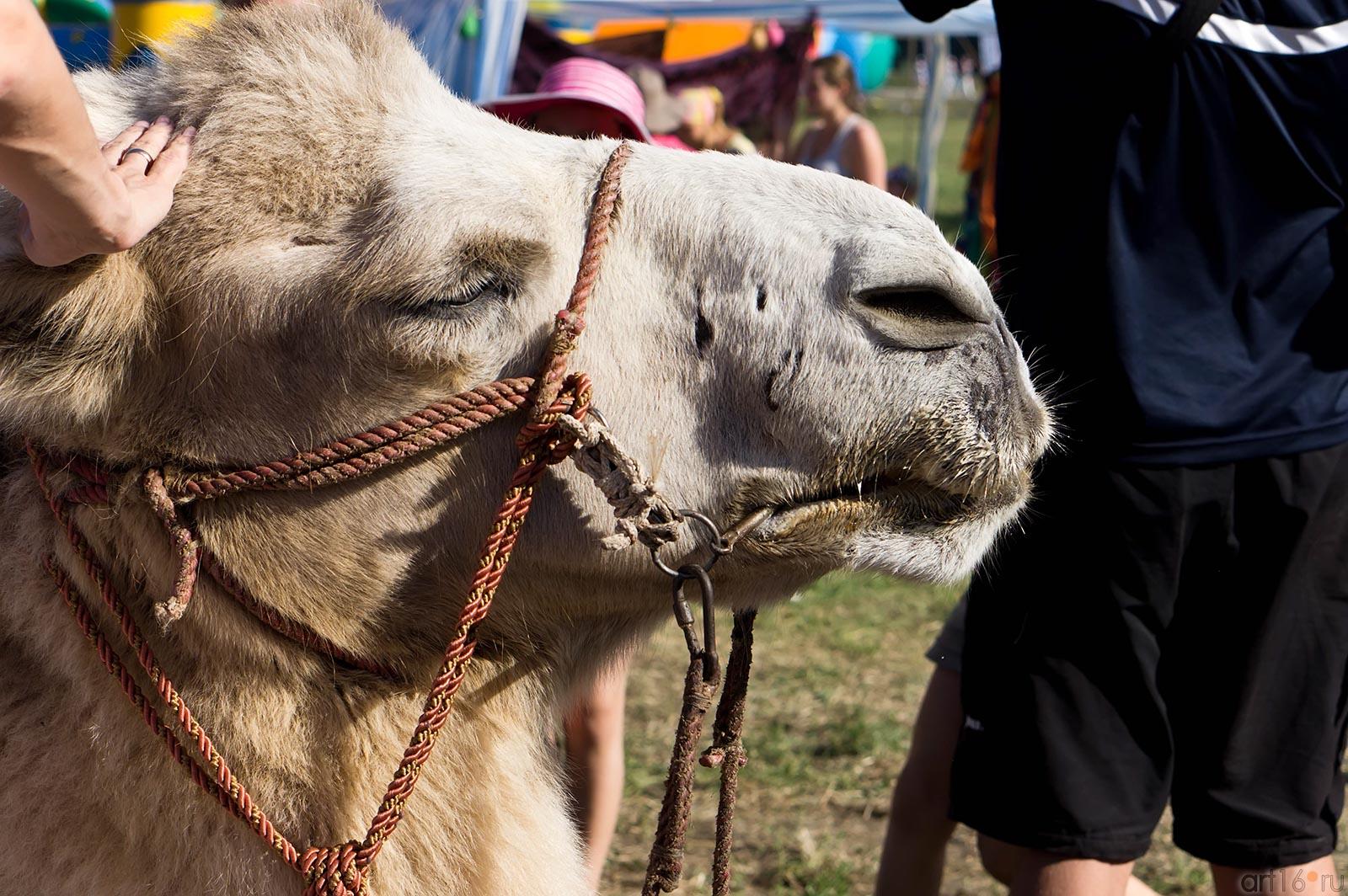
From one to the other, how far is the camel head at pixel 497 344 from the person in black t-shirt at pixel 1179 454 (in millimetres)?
499

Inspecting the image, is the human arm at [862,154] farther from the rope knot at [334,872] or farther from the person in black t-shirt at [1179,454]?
the rope knot at [334,872]

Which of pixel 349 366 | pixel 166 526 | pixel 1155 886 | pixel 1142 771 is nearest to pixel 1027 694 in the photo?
pixel 1142 771

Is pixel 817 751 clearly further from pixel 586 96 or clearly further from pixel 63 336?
pixel 63 336

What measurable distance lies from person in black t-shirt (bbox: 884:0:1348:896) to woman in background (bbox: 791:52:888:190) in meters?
5.75

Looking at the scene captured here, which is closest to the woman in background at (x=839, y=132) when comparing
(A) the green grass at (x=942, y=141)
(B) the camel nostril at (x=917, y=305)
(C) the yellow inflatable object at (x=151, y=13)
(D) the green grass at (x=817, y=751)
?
(D) the green grass at (x=817, y=751)

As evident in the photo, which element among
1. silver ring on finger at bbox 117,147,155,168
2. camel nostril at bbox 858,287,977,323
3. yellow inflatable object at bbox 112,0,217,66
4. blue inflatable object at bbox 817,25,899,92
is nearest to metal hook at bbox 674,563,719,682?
camel nostril at bbox 858,287,977,323

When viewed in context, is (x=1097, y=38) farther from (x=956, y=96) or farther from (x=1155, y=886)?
(x=956, y=96)

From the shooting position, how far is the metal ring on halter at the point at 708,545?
5.95 ft

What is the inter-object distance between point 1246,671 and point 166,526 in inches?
73.2

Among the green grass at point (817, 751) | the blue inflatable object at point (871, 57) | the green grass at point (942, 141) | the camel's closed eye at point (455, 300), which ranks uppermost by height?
the camel's closed eye at point (455, 300)

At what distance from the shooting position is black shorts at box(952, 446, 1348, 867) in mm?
2330

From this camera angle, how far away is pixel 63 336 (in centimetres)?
173

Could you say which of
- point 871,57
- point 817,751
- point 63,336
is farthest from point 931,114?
point 63,336

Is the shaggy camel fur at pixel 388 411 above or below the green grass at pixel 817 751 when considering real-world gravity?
above
